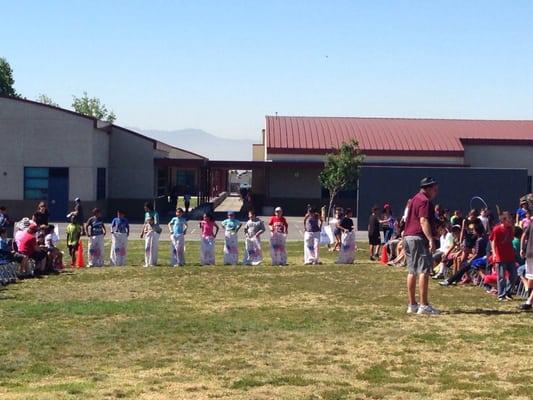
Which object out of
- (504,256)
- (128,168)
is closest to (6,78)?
(128,168)

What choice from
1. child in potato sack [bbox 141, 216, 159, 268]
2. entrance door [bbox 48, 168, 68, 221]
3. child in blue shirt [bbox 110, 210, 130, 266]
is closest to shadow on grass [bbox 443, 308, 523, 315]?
child in potato sack [bbox 141, 216, 159, 268]

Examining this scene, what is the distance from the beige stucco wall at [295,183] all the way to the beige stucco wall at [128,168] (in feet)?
25.3

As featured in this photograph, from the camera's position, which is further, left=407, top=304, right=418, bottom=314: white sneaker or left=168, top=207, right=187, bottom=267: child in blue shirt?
left=168, top=207, right=187, bottom=267: child in blue shirt

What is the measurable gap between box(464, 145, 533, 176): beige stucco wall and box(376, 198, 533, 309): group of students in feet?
108

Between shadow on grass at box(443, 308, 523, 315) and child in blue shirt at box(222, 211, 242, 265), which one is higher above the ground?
child in blue shirt at box(222, 211, 242, 265)

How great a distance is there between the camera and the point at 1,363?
9.69 meters

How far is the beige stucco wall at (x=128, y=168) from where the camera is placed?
49.3 meters

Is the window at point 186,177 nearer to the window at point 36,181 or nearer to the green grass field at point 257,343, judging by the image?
the window at point 36,181

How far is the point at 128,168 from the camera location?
162ft

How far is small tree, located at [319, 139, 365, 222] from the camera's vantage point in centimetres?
4969

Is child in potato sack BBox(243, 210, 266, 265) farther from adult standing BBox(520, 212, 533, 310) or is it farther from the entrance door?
the entrance door

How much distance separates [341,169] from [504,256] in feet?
112

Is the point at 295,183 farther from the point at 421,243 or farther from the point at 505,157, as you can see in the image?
the point at 421,243

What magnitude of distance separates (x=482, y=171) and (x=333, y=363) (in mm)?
31585
